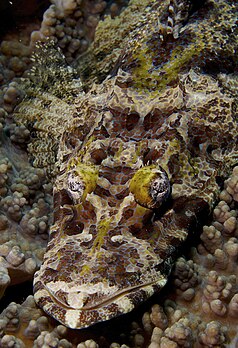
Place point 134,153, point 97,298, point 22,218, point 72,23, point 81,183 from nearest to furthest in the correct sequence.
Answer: point 97,298, point 81,183, point 134,153, point 22,218, point 72,23

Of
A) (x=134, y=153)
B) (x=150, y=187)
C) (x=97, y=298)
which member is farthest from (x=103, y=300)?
(x=134, y=153)

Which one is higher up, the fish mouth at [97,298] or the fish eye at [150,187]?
the fish eye at [150,187]

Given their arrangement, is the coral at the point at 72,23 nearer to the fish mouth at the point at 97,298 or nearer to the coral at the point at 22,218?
the coral at the point at 22,218

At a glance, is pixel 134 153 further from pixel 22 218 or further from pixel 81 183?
pixel 22 218

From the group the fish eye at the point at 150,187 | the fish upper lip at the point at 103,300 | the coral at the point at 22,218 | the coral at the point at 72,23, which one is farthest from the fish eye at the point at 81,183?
the coral at the point at 72,23

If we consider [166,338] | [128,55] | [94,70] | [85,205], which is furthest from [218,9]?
[166,338]

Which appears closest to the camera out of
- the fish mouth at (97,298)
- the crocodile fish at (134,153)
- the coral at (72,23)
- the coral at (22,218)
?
the fish mouth at (97,298)

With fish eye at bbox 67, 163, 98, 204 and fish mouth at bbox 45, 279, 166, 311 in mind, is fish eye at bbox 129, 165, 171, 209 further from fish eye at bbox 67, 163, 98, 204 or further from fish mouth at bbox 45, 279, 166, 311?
fish mouth at bbox 45, 279, 166, 311
